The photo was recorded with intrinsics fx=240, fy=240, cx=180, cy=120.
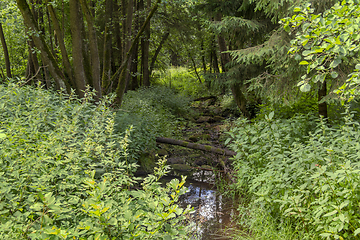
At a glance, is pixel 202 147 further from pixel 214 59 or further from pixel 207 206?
pixel 214 59

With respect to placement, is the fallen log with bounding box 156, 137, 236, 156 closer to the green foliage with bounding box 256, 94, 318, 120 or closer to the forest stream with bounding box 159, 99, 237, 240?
the forest stream with bounding box 159, 99, 237, 240

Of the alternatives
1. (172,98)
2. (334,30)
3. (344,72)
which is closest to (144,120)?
(344,72)

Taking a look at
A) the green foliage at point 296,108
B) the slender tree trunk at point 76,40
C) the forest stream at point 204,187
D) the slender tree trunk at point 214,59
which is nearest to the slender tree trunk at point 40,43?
the slender tree trunk at point 76,40

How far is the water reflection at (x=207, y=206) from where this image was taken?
385cm

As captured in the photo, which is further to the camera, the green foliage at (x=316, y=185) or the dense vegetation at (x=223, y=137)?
the green foliage at (x=316, y=185)

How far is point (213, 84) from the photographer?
25.1ft

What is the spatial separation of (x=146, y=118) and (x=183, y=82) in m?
14.7

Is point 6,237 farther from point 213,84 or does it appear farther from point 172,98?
point 172,98

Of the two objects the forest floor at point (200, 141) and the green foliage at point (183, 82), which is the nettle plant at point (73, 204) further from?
the green foliage at point (183, 82)

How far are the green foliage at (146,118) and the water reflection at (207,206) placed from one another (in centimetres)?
148

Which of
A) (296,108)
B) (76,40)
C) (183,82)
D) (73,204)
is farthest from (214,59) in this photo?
(73,204)

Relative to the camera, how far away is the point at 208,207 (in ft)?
15.5

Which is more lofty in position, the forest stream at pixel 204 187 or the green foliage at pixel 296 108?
the green foliage at pixel 296 108

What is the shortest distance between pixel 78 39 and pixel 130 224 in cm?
518
